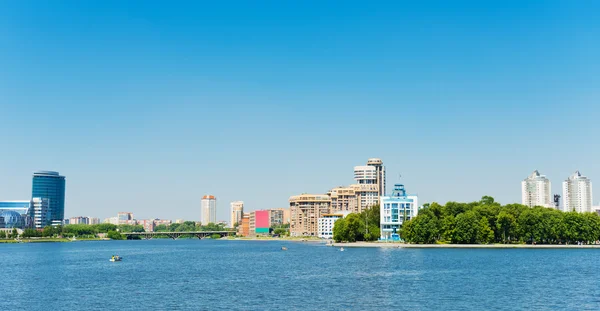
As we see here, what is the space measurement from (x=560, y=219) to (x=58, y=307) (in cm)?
12021

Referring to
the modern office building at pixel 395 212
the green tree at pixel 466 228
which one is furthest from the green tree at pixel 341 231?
the green tree at pixel 466 228

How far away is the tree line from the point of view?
138375 mm

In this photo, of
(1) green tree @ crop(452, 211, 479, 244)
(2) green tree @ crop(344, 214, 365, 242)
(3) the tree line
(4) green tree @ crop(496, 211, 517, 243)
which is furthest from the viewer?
(2) green tree @ crop(344, 214, 365, 242)

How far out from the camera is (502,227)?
141500mm

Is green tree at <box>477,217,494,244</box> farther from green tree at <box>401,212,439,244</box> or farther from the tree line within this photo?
green tree at <box>401,212,439,244</box>

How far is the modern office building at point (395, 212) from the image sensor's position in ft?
550

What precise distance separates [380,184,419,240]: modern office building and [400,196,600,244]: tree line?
2160cm

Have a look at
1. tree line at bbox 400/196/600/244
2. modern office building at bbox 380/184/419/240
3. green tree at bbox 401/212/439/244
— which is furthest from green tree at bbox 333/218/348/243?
green tree at bbox 401/212/439/244

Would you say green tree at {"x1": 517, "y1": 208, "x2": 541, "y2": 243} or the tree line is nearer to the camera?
the tree line

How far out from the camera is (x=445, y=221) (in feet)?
460

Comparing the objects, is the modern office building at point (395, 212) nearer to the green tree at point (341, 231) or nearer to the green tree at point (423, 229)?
the green tree at point (341, 231)

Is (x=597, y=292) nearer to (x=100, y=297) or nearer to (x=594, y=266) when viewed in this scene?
(x=594, y=266)

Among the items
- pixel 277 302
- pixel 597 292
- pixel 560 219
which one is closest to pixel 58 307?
pixel 277 302

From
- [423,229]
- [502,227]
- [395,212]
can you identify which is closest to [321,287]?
[423,229]
